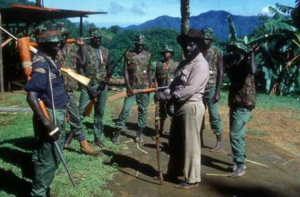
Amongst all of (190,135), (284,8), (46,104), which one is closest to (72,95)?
(46,104)

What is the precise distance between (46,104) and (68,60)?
2.56m

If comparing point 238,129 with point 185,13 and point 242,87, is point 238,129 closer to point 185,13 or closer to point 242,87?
point 242,87

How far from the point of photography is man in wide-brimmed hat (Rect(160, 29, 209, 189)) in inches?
200

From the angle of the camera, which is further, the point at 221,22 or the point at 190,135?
the point at 221,22

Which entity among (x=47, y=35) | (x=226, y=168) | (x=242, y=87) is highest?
(x=47, y=35)

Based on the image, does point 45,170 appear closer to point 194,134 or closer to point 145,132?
point 194,134

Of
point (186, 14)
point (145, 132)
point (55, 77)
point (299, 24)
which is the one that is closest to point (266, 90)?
point (299, 24)

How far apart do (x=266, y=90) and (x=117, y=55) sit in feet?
39.0

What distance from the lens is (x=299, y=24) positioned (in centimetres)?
1622

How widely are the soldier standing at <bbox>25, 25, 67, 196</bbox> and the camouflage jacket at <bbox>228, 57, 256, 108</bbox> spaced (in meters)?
2.85

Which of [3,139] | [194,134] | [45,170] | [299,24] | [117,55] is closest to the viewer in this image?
[45,170]

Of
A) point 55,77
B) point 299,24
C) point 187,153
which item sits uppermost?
point 299,24

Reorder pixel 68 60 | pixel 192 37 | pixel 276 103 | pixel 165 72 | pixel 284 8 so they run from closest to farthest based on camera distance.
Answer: pixel 192 37, pixel 68 60, pixel 165 72, pixel 276 103, pixel 284 8

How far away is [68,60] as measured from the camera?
6.65m
